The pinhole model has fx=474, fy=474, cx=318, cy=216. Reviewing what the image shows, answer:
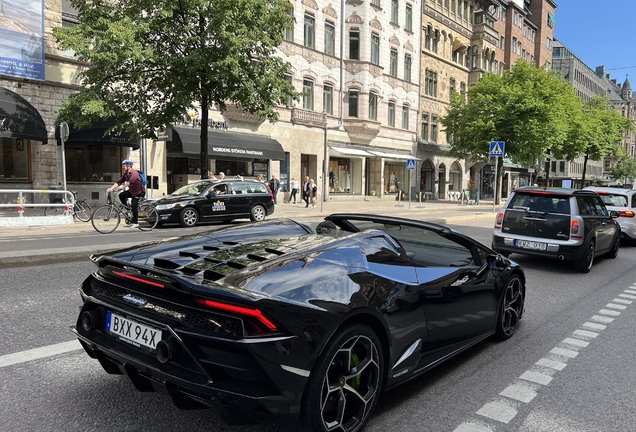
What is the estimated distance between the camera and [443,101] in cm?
4338

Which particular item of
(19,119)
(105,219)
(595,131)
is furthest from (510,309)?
(595,131)

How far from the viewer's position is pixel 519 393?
136 inches

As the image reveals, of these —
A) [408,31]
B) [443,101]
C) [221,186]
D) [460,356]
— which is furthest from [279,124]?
[460,356]

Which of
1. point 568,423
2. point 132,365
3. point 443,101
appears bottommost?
point 568,423

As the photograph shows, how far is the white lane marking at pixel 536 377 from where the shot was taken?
3684 mm

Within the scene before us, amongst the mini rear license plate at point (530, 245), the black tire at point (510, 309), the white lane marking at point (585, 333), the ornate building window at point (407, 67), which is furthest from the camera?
the ornate building window at point (407, 67)

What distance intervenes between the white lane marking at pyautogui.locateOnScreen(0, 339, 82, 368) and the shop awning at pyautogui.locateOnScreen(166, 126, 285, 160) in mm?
17810

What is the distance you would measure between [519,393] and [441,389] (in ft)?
1.86

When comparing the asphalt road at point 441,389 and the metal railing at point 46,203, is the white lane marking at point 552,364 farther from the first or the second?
the metal railing at point 46,203

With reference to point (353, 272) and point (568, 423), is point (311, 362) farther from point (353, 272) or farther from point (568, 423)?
point (568, 423)

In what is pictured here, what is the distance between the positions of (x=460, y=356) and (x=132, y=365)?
278cm

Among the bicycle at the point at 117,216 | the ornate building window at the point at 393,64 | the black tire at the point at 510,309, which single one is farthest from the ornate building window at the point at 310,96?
the black tire at the point at 510,309

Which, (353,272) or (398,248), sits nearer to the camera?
(353,272)

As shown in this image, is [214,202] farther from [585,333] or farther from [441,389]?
[441,389]
